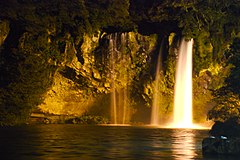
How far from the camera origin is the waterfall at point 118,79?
64.6 m

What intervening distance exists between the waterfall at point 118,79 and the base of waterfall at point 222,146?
40.6 meters

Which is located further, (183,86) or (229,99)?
(183,86)

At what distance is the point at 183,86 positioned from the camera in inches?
2468

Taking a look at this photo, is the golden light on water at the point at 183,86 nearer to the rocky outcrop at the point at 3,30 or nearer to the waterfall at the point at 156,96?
the waterfall at the point at 156,96

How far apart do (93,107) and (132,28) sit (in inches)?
455

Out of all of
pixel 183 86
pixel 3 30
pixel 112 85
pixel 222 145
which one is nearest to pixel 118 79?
pixel 112 85

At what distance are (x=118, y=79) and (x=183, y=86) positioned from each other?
8303 mm

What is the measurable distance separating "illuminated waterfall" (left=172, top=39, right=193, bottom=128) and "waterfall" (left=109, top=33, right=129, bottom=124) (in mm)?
6952

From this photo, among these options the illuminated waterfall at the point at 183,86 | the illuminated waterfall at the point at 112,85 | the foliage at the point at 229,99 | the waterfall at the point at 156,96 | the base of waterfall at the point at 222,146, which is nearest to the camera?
the base of waterfall at the point at 222,146

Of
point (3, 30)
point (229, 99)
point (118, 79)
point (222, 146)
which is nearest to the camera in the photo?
point (222, 146)

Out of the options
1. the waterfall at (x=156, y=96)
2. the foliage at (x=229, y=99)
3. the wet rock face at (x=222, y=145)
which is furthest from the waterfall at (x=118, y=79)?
the wet rock face at (x=222, y=145)

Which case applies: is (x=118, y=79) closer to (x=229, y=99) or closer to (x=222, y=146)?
(x=229, y=99)

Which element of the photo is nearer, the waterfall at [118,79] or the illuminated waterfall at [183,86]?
the illuminated waterfall at [183,86]

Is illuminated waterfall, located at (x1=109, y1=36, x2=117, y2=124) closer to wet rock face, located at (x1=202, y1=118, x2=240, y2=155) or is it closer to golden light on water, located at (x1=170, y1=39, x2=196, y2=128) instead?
golden light on water, located at (x1=170, y1=39, x2=196, y2=128)
